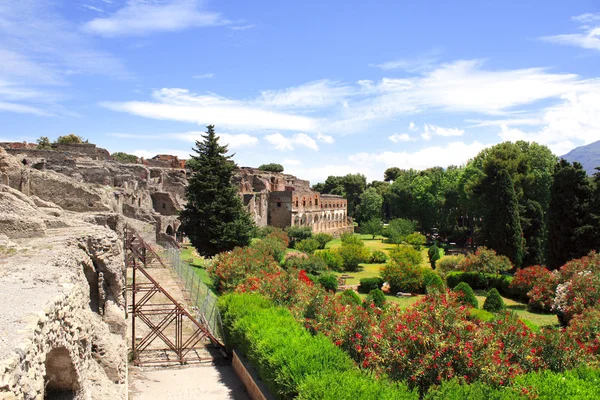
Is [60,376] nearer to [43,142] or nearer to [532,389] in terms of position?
[532,389]

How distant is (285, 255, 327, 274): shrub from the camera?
3489 cm

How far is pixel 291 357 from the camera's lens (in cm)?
967

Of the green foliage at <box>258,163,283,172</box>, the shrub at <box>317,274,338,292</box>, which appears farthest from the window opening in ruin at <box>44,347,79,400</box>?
the green foliage at <box>258,163,283,172</box>

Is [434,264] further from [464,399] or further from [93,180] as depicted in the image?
[464,399]

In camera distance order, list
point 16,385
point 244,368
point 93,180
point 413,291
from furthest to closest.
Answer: point 93,180, point 413,291, point 244,368, point 16,385

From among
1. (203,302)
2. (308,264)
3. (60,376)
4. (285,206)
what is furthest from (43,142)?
(60,376)

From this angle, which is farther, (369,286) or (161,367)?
(369,286)

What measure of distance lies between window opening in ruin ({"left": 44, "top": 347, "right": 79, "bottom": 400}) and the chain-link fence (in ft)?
29.9

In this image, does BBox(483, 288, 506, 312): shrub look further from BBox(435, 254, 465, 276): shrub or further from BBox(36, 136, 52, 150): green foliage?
BBox(36, 136, 52, 150): green foliage

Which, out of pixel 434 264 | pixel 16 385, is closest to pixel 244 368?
pixel 16 385

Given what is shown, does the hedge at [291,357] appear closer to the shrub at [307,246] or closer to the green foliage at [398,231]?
the shrub at [307,246]

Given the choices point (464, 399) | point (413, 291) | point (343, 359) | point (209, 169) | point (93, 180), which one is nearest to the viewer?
point (464, 399)

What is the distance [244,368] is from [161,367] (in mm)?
2604

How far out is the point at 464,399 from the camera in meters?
7.50
